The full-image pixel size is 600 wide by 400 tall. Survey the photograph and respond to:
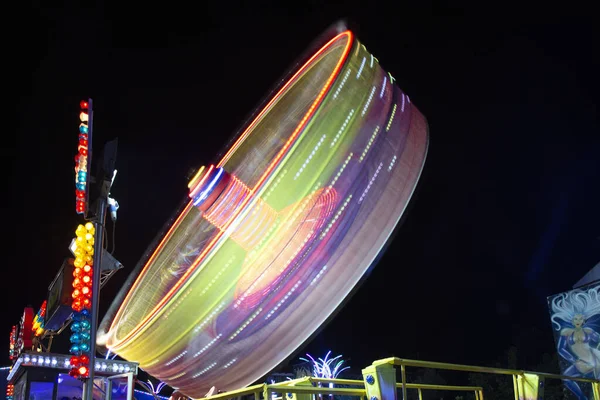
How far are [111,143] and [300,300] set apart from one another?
20.3 feet

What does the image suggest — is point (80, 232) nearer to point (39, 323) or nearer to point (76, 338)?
point (76, 338)

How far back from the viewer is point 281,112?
665 inches

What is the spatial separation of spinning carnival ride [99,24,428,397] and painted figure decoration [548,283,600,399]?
763 cm

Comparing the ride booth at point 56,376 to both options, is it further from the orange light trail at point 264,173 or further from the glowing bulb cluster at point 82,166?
the glowing bulb cluster at point 82,166

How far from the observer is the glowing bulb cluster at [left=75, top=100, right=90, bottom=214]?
41.7 feet

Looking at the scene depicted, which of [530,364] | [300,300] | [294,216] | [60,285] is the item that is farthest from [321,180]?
[530,364]

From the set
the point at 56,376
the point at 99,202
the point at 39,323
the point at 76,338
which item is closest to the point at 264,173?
the point at 99,202

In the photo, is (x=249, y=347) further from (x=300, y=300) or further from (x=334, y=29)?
(x=334, y=29)

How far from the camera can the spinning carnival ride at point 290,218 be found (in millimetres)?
13547

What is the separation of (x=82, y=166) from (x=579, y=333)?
1596 centimetres

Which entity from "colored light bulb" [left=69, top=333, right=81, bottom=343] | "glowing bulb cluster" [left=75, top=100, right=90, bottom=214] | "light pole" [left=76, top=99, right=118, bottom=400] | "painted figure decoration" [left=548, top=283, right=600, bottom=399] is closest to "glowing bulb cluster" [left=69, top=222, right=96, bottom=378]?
"colored light bulb" [left=69, top=333, right=81, bottom=343]

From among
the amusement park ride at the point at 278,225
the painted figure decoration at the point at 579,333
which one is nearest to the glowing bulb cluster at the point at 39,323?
the amusement park ride at the point at 278,225

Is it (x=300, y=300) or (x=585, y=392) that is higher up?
(x=300, y=300)

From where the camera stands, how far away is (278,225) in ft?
45.8
